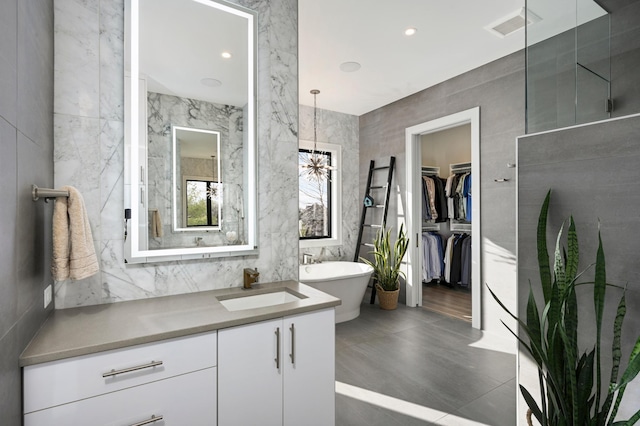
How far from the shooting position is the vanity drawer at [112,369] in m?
1.06

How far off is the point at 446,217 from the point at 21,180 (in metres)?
5.15

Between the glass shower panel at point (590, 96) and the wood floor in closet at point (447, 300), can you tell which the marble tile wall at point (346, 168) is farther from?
the glass shower panel at point (590, 96)

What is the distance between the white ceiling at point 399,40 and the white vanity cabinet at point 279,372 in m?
2.01

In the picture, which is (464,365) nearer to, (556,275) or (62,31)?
(556,275)

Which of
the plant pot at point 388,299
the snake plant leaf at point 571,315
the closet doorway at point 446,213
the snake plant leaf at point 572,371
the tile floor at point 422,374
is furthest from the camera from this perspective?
the plant pot at point 388,299

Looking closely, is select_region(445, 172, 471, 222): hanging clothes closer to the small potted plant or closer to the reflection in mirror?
the small potted plant

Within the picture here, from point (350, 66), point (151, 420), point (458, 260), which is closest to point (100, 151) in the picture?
point (151, 420)

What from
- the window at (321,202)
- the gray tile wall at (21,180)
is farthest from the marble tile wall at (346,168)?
the gray tile wall at (21,180)

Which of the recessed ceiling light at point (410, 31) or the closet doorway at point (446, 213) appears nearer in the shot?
the recessed ceiling light at point (410, 31)

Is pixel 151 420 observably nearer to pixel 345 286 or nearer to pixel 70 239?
pixel 70 239

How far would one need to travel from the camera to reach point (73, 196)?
51.3 inches

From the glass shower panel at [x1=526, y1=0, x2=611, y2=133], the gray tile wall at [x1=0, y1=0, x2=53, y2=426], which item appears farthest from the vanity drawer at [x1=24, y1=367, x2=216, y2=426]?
the glass shower panel at [x1=526, y1=0, x2=611, y2=133]

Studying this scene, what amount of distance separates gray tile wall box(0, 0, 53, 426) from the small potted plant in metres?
3.56

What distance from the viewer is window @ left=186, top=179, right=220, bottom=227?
187 centimetres
